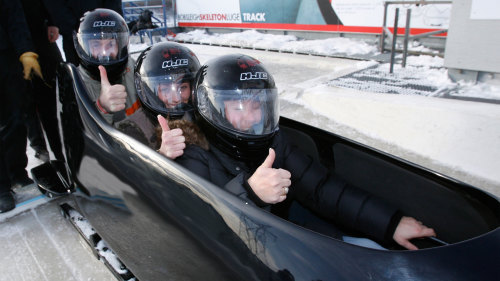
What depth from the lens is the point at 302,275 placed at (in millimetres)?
911

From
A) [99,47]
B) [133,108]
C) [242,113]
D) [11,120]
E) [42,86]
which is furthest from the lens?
[42,86]

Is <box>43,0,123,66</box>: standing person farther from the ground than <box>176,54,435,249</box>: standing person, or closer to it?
farther from the ground

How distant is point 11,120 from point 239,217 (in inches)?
85.6

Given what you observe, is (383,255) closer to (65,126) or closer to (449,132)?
(65,126)

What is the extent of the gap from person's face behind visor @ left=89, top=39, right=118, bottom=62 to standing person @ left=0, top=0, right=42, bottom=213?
0.49 metres

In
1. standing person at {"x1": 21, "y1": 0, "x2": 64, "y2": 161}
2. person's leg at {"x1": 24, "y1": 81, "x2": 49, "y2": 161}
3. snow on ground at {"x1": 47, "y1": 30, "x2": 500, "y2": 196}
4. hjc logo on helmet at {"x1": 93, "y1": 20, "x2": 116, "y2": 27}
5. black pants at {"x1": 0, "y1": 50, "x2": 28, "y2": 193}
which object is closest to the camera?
hjc logo on helmet at {"x1": 93, "y1": 20, "x2": 116, "y2": 27}

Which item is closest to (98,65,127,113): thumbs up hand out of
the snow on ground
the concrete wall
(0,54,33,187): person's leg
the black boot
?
(0,54,33,187): person's leg

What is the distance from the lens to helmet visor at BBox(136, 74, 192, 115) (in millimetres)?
1883

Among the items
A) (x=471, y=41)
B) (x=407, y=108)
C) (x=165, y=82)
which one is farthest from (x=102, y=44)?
(x=471, y=41)

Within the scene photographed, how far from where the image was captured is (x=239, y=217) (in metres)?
1.03

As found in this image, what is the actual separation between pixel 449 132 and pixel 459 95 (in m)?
1.26

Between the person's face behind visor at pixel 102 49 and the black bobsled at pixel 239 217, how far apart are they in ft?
0.82

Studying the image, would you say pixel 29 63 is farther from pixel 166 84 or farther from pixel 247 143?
pixel 247 143

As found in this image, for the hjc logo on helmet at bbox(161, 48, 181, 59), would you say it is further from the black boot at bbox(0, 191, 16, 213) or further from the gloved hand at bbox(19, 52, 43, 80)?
the black boot at bbox(0, 191, 16, 213)
